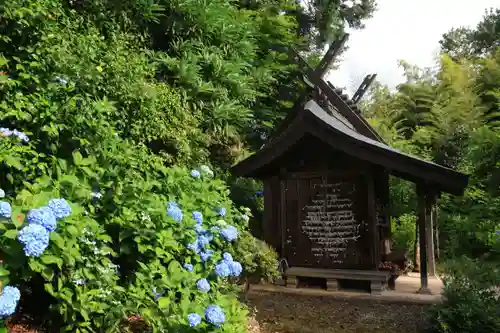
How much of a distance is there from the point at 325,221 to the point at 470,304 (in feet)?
8.49

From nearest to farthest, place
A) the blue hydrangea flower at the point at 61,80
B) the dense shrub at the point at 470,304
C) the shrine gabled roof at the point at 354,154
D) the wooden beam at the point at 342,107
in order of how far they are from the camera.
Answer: the blue hydrangea flower at the point at 61,80
the dense shrub at the point at 470,304
the shrine gabled roof at the point at 354,154
the wooden beam at the point at 342,107

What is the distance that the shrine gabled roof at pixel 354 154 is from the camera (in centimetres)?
564

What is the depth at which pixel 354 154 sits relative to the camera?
620 cm

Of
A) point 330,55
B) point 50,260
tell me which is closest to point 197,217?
point 50,260

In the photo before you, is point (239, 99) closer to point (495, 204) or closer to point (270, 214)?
point (270, 214)

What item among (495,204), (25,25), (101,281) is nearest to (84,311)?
(101,281)

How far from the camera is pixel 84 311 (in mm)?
2184

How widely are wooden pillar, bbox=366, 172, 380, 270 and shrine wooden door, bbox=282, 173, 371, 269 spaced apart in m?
0.08

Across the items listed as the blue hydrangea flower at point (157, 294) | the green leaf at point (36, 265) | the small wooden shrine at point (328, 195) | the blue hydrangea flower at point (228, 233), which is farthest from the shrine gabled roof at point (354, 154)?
the green leaf at point (36, 265)

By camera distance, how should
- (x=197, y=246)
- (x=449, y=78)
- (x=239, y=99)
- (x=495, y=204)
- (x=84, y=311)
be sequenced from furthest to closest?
(x=449, y=78) → (x=239, y=99) → (x=495, y=204) → (x=197, y=246) → (x=84, y=311)

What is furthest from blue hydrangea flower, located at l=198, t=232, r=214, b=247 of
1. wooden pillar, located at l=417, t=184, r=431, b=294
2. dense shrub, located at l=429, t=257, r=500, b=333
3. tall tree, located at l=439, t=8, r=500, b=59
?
tall tree, located at l=439, t=8, r=500, b=59

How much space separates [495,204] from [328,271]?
272 centimetres

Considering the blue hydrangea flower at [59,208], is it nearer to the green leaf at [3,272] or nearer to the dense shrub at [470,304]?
the green leaf at [3,272]

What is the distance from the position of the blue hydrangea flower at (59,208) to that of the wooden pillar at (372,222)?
5.15m
